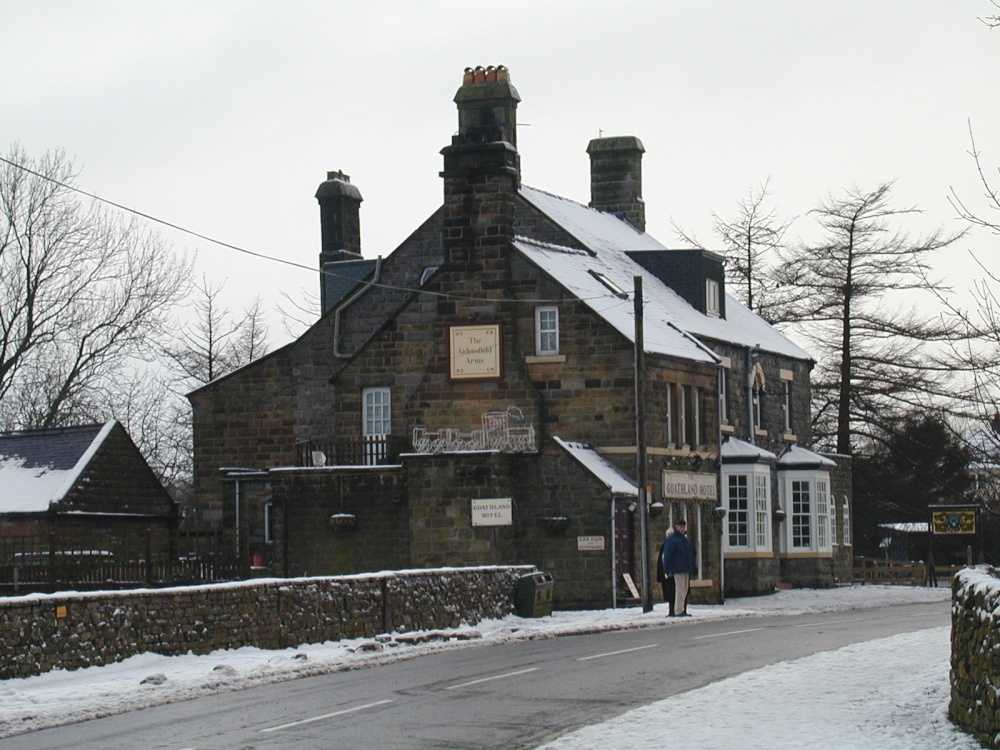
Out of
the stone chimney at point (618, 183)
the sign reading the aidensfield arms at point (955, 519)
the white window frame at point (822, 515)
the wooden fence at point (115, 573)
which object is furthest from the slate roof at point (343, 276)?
the sign reading the aidensfield arms at point (955, 519)

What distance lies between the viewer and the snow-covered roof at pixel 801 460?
164 feet

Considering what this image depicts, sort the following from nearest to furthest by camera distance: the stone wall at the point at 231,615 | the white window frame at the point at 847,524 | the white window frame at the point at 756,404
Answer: the stone wall at the point at 231,615 < the white window frame at the point at 756,404 < the white window frame at the point at 847,524

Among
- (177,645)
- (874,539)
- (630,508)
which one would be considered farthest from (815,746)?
(874,539)

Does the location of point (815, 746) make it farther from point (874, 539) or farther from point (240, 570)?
point (874, 539)

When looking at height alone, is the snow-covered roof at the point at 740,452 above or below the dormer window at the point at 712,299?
below

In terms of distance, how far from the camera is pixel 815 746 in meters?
14.0

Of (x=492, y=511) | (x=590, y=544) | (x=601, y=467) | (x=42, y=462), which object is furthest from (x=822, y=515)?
(x=42, y=462)

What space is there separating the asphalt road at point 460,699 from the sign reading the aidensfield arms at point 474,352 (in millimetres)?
14317

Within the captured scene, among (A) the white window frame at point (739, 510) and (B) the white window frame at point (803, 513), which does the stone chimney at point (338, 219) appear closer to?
(A) the white window frame at point (739, 510)

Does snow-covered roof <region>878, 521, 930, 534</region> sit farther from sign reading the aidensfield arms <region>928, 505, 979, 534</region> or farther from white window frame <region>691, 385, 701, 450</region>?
white window frame <region>691, 385, 701, 450</region>

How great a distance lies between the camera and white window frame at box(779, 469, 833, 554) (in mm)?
49781

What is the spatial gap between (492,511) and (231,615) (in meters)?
14.2

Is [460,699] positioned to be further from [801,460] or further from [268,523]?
[801,460]

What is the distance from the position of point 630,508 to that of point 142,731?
23.0 metres
